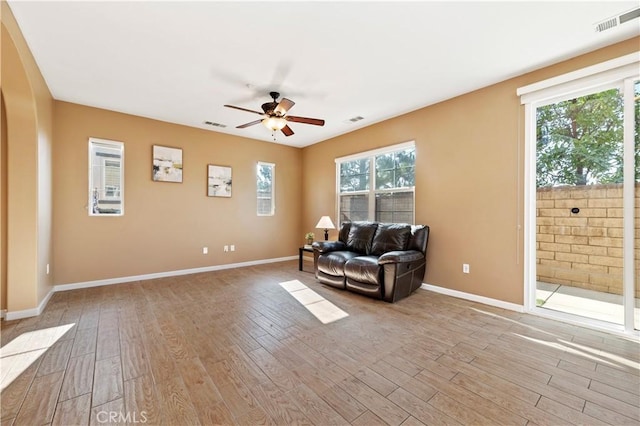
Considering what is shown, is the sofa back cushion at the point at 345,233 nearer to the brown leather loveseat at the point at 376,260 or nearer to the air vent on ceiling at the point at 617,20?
the brown leather loveseat at the point at 376,260

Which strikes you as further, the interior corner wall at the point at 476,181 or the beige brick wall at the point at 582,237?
the interior corner wall at the point at 476,181

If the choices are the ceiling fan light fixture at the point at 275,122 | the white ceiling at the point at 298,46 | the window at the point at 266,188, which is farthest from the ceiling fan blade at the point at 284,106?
the window at the point at 266,188

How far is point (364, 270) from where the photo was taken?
362 centimetres

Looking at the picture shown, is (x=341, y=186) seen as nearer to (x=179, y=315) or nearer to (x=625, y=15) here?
(x=179, y=315)

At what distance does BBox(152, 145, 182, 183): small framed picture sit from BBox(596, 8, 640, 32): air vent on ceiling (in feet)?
18.8

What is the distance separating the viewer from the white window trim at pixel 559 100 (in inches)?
100

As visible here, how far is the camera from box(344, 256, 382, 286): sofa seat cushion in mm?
3506

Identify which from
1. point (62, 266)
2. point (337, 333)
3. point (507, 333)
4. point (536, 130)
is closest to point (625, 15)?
point (536, 130)

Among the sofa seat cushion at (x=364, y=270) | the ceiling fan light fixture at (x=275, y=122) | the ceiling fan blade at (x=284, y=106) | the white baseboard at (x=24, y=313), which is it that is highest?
the ceiling fan blade at (x=284, y=106)

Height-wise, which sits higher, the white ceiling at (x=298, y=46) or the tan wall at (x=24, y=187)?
the white ceiling at (x=298, y=46)

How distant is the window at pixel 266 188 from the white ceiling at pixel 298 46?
2.23 metres

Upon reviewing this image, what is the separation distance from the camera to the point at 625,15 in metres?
2.23

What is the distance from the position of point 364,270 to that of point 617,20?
3.38 m

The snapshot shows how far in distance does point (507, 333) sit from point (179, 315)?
3.50 m
